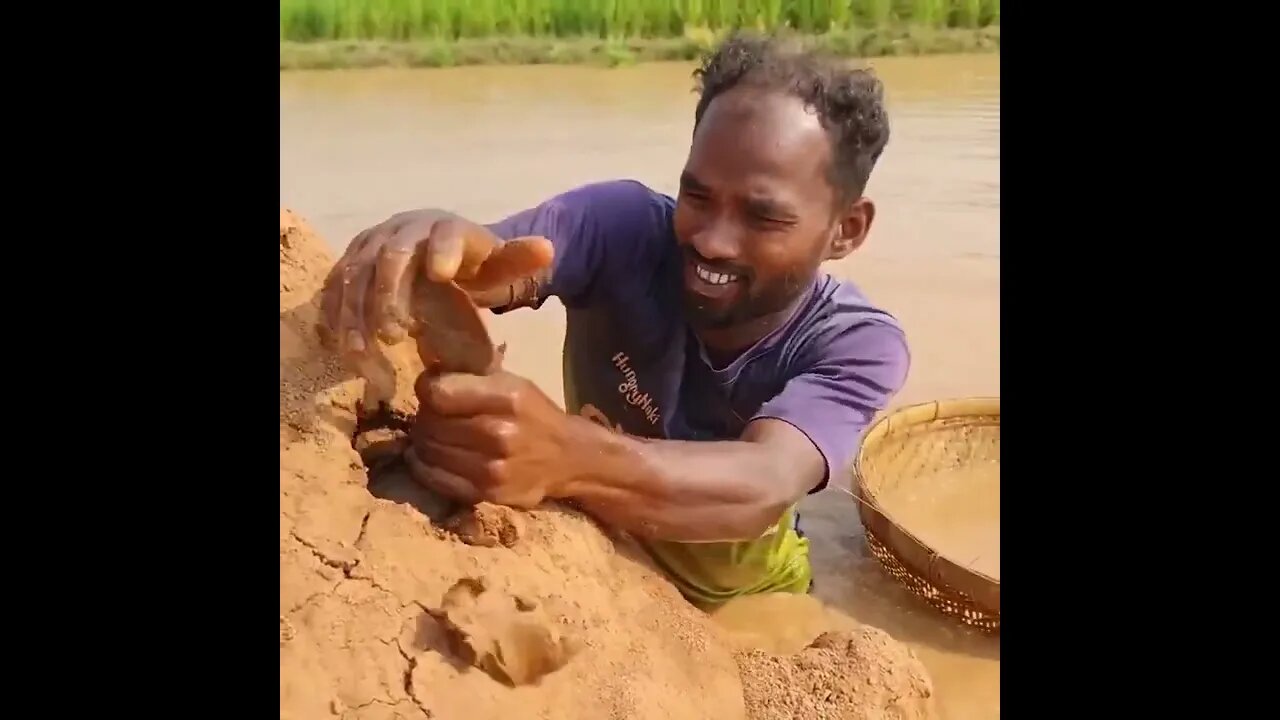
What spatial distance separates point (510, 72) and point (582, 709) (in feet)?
2.60

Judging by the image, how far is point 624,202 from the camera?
1.24 m

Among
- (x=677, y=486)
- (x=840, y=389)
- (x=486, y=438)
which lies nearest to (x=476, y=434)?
(x=486, y=438)

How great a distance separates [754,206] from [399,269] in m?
0.41

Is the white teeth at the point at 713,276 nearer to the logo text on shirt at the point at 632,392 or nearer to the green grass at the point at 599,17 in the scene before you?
the logo text on shirt at the point at 632,392

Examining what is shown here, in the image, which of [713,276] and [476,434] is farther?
[713,276]

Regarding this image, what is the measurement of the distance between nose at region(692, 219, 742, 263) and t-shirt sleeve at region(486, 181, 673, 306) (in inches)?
2.5

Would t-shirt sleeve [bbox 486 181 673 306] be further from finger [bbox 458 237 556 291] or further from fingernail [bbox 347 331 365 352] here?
fingernail [bbox 347 331 365 352]

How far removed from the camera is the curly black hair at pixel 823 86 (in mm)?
1153

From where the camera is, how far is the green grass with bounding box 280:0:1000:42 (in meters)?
1.21

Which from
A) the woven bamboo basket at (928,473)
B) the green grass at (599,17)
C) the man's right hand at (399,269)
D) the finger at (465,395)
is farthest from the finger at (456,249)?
the woven bamboo basket at (928,473)

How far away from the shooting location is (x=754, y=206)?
115 cm

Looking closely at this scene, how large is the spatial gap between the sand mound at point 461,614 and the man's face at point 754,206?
1.09 ft

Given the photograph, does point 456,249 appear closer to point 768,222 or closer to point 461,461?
point 461,461

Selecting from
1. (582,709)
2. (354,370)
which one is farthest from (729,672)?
(354,370)
